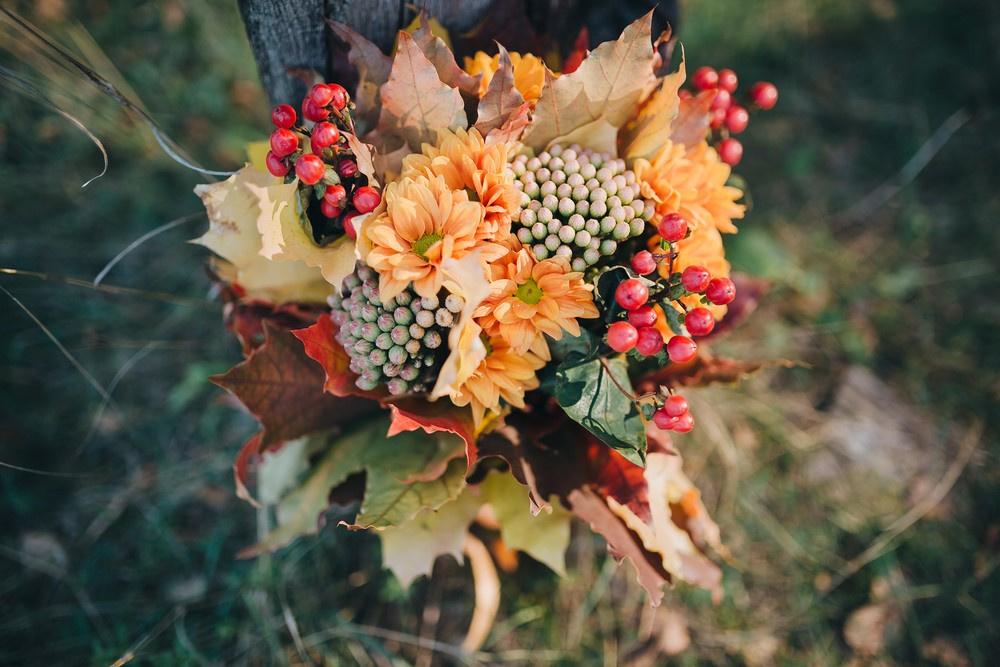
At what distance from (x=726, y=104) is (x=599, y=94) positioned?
0.28 m

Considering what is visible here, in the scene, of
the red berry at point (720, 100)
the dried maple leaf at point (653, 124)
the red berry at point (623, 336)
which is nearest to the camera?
the red berry at point (623, 336)

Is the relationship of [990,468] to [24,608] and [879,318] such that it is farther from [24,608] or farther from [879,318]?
[24,608]

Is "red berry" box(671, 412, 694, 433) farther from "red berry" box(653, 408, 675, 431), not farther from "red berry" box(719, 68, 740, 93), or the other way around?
"red berry" box(719, 68, 740, 93)

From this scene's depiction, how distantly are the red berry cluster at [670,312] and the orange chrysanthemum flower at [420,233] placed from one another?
0.21 metres

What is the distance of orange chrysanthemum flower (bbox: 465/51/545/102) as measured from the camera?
1.06 m

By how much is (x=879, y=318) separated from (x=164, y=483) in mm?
2347

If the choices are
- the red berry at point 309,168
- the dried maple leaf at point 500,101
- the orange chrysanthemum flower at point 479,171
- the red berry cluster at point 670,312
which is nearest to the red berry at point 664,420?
the red berry cluster at point 670,312

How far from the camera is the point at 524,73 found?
42.1 inches

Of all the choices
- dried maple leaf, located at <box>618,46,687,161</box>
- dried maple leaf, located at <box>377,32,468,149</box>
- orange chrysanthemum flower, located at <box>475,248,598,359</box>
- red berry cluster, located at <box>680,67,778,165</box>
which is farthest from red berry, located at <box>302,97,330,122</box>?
red berry cluster, located at <box>680,67,778,165</box>

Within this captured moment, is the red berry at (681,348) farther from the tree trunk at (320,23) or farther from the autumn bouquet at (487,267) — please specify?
the tree trunk at (320,23)

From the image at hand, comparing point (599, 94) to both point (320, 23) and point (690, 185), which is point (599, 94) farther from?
point (320, 23)

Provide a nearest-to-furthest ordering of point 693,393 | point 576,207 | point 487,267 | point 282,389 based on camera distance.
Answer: point 487,267
point 576,207
point 282,389
point 693,393

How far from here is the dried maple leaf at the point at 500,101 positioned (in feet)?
3.10

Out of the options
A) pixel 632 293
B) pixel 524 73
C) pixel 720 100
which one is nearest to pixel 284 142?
pixel 524 73
